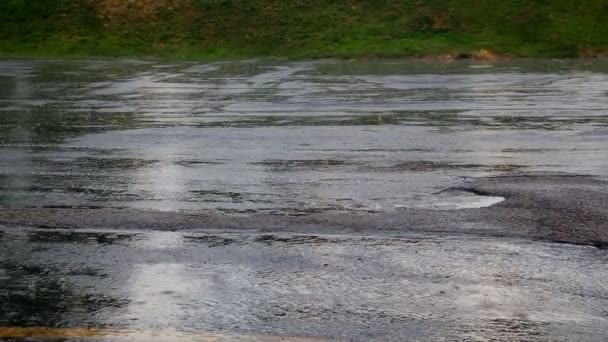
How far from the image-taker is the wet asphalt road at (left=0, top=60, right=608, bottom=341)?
5809mm

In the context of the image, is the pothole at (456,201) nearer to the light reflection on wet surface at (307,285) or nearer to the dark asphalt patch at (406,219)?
the dark asphalt patch at (406,219)

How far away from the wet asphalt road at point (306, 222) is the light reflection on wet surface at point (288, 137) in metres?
0.06

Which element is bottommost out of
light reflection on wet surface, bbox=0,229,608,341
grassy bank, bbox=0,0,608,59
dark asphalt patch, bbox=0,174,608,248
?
grassy bank, bbox=0,0,608,59

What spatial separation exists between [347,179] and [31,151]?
16.5 feet

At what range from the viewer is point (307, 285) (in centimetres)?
644

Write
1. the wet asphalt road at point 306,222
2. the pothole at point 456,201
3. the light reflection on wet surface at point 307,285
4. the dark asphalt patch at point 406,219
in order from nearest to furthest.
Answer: the light reflection on wet surface at point 307,285
the wet asphalt road at point 306,222
the dark asphalt patch at point 406,219
the pothole at point 456,201

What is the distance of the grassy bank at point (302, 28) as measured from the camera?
34.7 meters

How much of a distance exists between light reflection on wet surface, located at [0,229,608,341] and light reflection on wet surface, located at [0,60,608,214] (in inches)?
61.1

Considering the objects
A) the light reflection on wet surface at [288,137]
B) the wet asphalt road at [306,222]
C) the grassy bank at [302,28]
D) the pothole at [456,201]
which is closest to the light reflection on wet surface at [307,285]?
the wet asphalt road at [306,222]

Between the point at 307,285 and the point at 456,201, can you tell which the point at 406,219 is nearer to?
the point at 456,201

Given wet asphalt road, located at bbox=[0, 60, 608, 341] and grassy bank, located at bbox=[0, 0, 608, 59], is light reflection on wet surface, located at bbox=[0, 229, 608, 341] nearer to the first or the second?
wet asphalt road, located at bbox=[0, 60, 608, 341]

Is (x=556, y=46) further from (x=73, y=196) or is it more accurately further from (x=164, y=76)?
(x=73, y=196)

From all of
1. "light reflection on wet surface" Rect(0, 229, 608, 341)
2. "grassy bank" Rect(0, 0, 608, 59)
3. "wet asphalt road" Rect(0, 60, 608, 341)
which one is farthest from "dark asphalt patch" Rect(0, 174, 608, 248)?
"grassy bank" Rect(0, 0, 608, 59)

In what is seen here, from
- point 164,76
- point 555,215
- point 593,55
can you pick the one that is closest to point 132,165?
point 555,215
